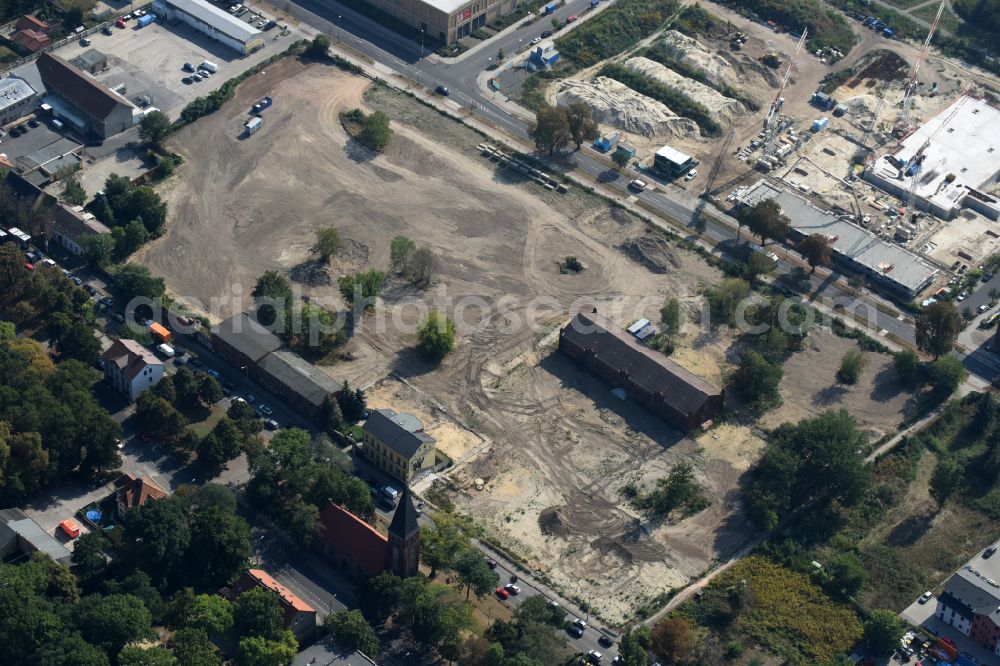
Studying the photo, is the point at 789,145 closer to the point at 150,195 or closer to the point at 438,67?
the point at 438,67

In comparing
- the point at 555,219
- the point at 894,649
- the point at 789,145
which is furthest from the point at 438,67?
the point at 894,649

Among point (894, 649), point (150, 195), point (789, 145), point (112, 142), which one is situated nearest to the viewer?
point (894, 649)

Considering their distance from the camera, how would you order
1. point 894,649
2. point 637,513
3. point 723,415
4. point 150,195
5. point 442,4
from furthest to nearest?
1. point 442,4
2. point 150,195
3. point 723,415
4. point 637,513
5. point 894,649

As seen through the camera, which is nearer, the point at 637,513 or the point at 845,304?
the point at 637,513

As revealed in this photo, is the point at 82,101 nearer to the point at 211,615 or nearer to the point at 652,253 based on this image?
the point at 652,253

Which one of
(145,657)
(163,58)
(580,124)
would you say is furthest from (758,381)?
(163,58)

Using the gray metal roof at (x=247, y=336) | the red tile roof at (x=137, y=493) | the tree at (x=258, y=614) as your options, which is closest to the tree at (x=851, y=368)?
the gray metal roof at (x=247, y=336)

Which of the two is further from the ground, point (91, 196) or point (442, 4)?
point (442, 4)

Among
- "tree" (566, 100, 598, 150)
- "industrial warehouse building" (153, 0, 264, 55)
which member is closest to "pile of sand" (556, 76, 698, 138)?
"tree" (566, 100, 598, 150)
